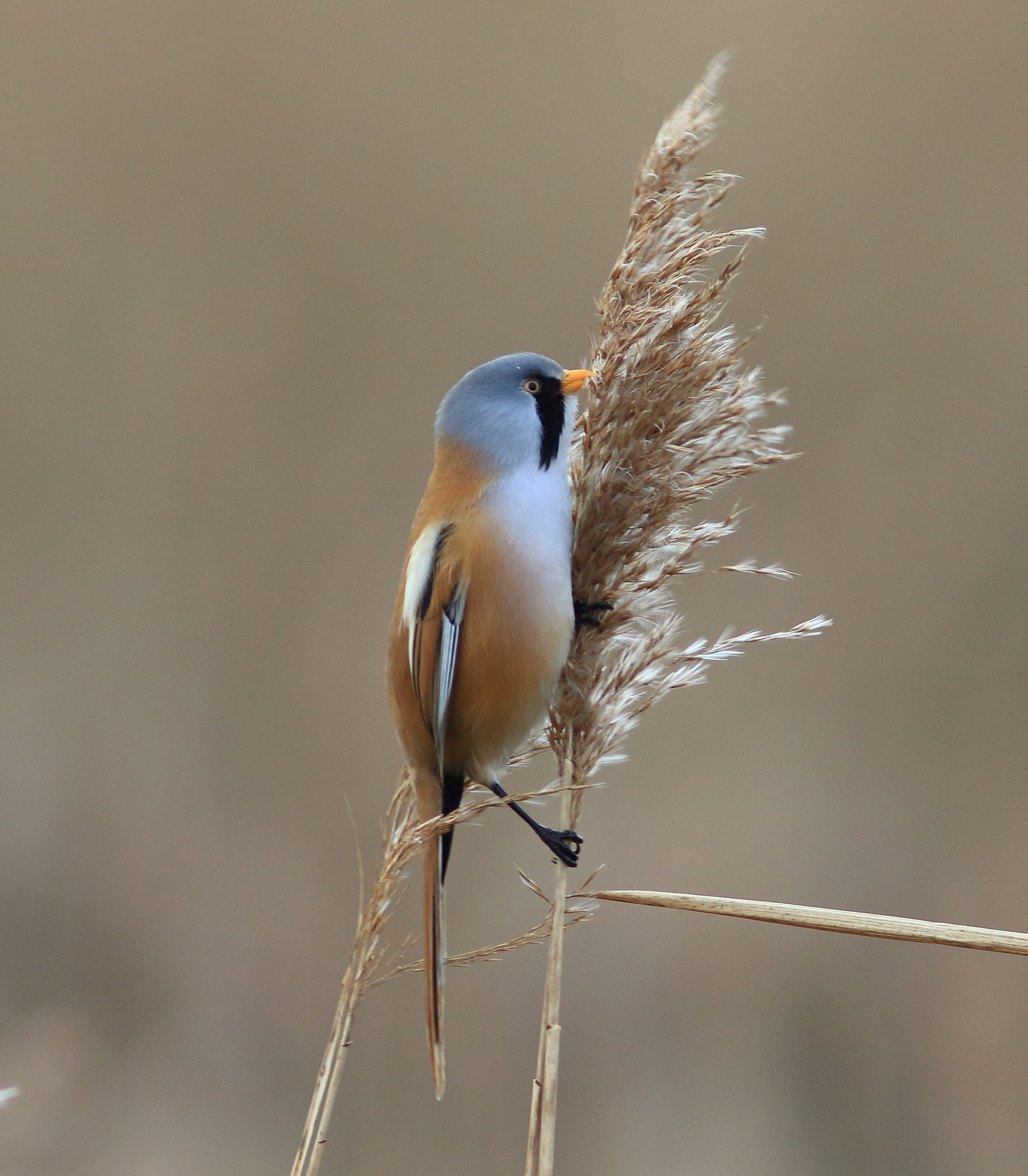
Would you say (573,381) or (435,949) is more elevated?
(573,381)

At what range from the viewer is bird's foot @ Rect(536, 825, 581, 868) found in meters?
1.17

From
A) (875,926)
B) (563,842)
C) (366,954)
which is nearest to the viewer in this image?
(875,926)

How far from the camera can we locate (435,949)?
1.10 metres

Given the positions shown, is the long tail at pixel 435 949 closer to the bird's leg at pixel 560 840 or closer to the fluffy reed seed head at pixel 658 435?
the bird's leg at pixel 560 840

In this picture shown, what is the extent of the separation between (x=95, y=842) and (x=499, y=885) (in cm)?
116

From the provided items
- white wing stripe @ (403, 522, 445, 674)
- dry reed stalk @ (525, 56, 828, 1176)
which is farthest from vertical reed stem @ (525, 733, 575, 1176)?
white wing stripe @ (403, 522, 445, 674)

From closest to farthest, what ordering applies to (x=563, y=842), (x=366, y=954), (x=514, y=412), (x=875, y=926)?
(x=875, y=926), (x=366, y=954), (x=563, y=842), (x=514, y=412)

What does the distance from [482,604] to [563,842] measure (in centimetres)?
31

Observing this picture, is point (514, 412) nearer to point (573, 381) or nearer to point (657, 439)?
point (573, 381)

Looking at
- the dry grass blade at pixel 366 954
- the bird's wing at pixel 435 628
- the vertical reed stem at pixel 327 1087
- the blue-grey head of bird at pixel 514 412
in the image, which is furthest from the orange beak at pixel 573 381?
the vertical reed stem at pixel 327 1087

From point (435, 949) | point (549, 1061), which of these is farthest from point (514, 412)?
point (549, 1061)

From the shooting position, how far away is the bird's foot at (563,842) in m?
1.17

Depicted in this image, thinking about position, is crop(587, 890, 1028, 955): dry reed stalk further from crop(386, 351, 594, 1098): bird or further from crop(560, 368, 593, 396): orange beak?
crop(560, 368, 593, 396): orange beak

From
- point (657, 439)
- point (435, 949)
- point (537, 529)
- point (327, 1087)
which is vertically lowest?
point (327, 1087)
